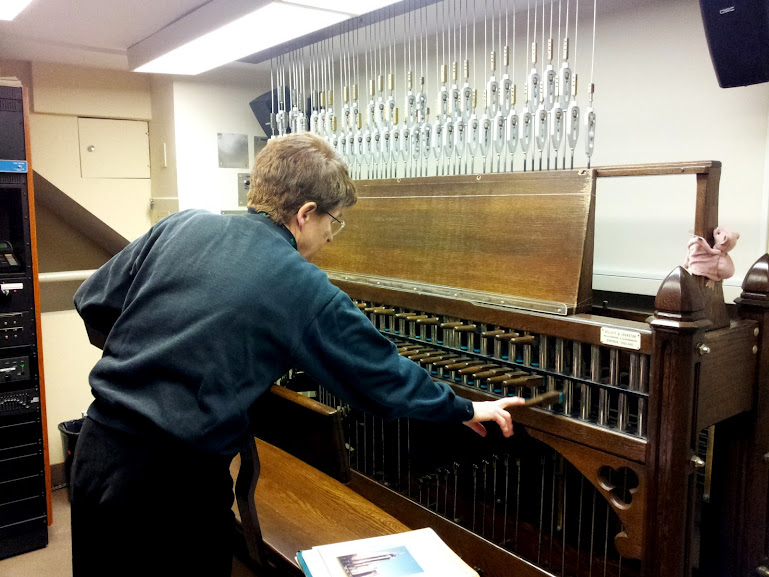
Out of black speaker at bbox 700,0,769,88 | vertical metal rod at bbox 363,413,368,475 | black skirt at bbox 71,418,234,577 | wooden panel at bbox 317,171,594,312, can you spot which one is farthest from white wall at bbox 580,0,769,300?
black skirt at bbox 71,418,234,577

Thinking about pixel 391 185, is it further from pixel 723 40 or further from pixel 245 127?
pixel 245 127

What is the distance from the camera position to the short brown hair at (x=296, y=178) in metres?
1.61

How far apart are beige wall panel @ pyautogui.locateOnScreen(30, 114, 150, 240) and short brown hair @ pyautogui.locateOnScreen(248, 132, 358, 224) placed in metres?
2.77

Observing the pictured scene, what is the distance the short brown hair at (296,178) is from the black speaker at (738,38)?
1167 millimetres

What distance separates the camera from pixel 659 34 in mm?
2355

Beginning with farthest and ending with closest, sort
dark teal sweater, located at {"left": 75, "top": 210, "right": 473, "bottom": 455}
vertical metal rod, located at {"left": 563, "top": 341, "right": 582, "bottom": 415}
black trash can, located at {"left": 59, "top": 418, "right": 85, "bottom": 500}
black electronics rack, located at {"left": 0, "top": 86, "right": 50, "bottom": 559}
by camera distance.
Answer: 1. black trash can, located at {"left": 59, "top": 418, "right": 85, "bottom": 500}
2. black electronics rack, located at {"left": 0, "top": 86, "right": 50, "bottom": 559}
3. vertical metal rod, located at {"left": 563, "top": 341, "right": 582, "bottom": 415}
4. dark teal sweater, located at {"left": 75, "top": 210, "right": 473, "bottom": 455}

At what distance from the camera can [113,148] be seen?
4078 mm

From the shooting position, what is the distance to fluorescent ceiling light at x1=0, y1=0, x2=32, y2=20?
98.2 inches

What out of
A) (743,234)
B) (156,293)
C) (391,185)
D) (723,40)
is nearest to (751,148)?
(743,234)

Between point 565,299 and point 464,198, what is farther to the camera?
point 464,198

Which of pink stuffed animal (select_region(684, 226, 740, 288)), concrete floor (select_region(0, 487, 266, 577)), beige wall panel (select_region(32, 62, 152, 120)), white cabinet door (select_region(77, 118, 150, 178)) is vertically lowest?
concrete floor (select_region(0, 487, 266, 577))

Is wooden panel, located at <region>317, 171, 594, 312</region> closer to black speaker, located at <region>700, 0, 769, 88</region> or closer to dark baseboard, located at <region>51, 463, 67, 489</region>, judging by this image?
black speaker, located at <region>700, 0, 769, 88</region>

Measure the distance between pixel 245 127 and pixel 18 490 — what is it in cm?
237

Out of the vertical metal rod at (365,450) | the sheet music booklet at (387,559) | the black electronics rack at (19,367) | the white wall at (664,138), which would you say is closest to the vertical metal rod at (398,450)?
the vertical metal rod at (365,450)
